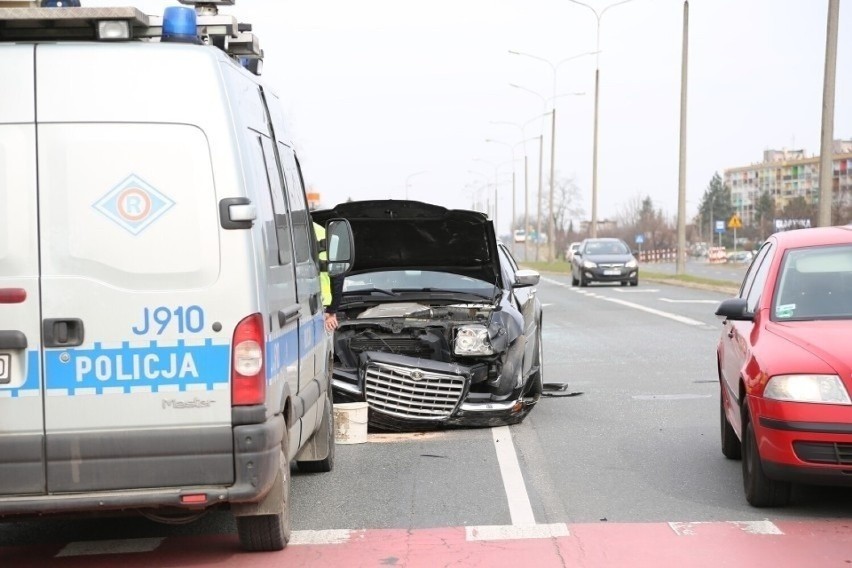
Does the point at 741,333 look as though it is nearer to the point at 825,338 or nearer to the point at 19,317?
the point at 825,338

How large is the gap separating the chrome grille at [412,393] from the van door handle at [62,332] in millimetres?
4612

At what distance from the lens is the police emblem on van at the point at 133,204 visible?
554 centimetres

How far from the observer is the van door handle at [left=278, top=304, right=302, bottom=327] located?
612cm

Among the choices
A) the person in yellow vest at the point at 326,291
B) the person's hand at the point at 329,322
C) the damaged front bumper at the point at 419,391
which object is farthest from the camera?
the damaged front bumper at the point at 419,391

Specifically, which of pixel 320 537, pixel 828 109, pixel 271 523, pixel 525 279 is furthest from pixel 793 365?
pixel 828 109

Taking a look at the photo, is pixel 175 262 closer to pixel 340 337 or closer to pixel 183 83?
pixel 183 83

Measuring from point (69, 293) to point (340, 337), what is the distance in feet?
16.1

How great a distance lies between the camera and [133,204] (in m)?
5.56

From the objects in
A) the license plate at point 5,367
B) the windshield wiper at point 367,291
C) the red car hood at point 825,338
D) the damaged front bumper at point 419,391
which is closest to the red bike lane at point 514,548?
the red car hood at point 825,338

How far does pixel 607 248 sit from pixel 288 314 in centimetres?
3793

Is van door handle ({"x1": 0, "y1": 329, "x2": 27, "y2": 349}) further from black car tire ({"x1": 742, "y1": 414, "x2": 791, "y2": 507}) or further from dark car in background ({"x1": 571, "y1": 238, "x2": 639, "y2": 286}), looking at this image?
dark car in background ({"x1": 571, "y1": 238, "x2": 639, "y2": 286})

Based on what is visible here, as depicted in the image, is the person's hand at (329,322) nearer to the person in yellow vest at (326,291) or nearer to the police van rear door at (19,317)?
the person in yellow vest at (326,291)

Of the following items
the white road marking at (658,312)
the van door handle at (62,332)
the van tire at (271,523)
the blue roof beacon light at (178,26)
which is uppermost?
the blue roof beacon light at (178,26)

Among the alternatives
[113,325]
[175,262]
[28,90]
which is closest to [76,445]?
[113,325]
